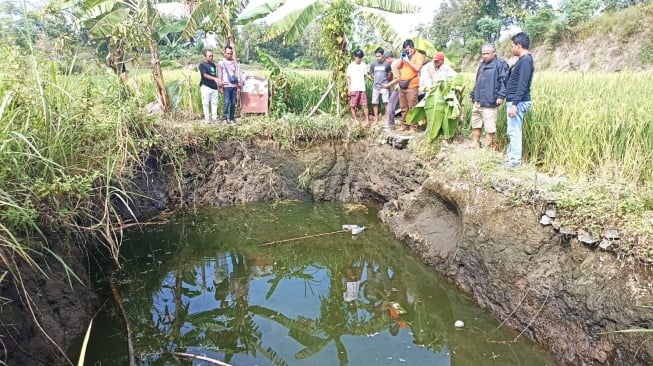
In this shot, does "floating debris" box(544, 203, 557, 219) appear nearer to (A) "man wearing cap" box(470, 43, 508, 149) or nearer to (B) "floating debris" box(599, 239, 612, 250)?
(B) "floating debris" box(599, 239, 612, 250)

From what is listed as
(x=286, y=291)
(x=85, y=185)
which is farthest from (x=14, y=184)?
(x=286, y=291)

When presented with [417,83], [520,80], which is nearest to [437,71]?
[417,83]

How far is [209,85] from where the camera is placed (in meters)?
8.12

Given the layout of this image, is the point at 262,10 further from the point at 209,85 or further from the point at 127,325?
the point at 127,325

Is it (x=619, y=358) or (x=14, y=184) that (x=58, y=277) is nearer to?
(x=14, y=184)

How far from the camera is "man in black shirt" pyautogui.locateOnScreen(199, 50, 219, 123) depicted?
793cm

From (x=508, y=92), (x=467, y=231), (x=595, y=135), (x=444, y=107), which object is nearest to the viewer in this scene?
(x=595, y=135)

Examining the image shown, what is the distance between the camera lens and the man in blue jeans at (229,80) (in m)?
7.91

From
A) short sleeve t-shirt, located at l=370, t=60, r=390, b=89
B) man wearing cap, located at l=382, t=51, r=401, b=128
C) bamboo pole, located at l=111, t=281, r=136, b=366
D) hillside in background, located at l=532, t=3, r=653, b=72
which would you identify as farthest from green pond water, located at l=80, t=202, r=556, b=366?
hillside in background, located at l=532, t=3, r=653, b=72

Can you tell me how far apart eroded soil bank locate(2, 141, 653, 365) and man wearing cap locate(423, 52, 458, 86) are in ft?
4.62

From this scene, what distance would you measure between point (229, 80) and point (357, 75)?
2.46 metres

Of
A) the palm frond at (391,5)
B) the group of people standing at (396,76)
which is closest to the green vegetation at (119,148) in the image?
the group of people standing at (396,76)

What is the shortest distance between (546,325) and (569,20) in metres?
23.5

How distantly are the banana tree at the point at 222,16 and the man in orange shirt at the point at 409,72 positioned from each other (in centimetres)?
303
